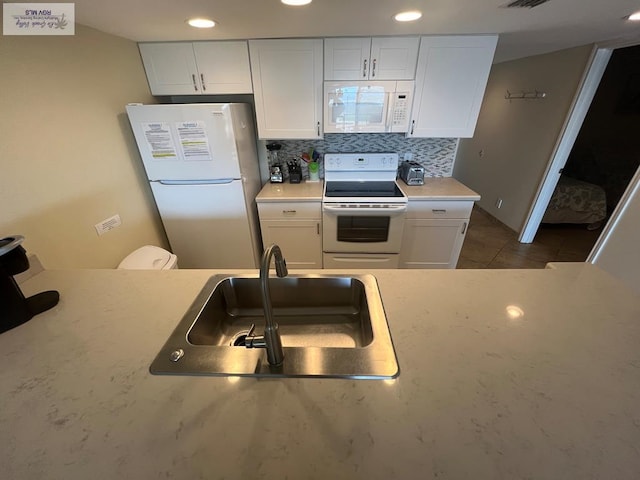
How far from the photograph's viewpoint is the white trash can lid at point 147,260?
5.73 feet

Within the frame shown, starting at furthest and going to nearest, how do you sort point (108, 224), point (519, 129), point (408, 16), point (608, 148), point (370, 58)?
point (608, 148) < point (519, 129) < point (370, 58) < point (108, 224) < point (408, 16)

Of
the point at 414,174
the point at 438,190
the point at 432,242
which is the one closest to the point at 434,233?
the point at 432,242

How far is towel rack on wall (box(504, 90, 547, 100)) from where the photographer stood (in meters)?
2.77

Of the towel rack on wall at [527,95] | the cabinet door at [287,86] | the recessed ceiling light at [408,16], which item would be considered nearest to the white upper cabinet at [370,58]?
the cabinet door at [287,86]

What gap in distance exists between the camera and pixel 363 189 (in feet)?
7.61

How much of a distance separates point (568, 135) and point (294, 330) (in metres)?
3.28

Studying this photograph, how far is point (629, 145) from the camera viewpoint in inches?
135

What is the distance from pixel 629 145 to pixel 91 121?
19.7ft

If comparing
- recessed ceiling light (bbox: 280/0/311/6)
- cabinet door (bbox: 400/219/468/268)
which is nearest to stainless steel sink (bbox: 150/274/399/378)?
recessed ceiling light (bbox: 280/0/311/6)

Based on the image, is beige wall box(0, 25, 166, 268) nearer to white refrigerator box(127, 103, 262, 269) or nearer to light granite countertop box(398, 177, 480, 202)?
white refrigerator box(127, 103, 262, 269)

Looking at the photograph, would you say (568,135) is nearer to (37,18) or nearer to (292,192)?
(292,192)

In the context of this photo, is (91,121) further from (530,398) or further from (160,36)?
(530,398)

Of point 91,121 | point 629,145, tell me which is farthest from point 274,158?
point 629,145

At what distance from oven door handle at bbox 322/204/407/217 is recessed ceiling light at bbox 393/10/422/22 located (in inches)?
46.1
